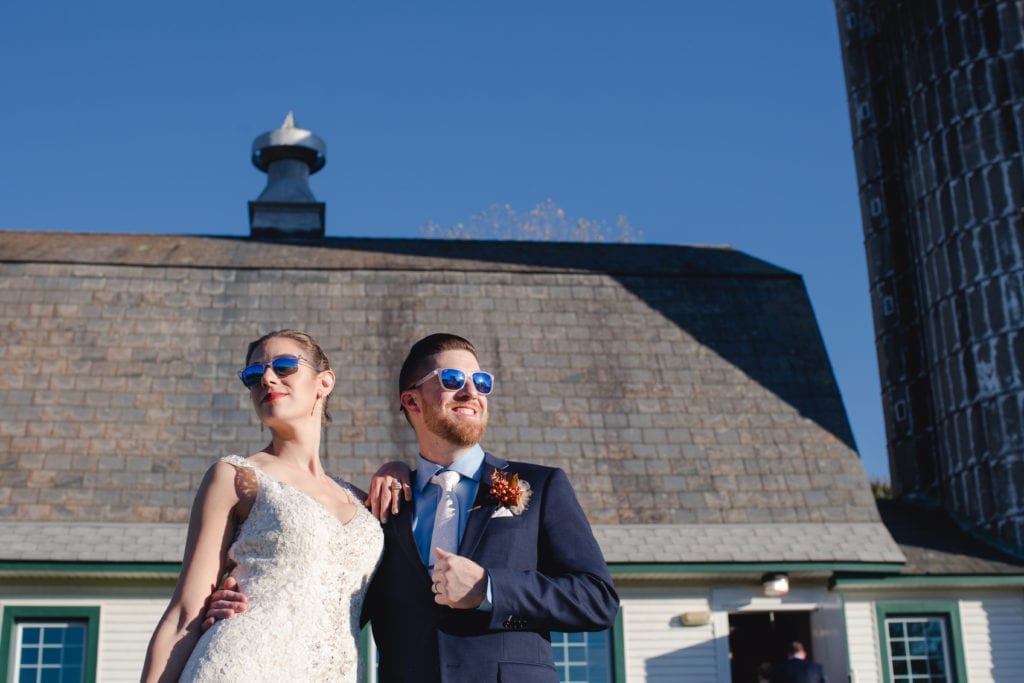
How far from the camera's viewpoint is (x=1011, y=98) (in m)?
17.2

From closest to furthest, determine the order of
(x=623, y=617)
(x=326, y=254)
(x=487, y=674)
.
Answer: (x=487, y=674) → (x=623, y=617) → (x=326, y=254)

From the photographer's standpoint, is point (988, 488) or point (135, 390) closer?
point (135, 390)

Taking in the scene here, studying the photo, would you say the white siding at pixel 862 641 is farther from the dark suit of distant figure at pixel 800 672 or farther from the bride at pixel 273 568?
the bride at pixel 273 568

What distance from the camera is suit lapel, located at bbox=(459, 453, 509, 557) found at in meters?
3.85

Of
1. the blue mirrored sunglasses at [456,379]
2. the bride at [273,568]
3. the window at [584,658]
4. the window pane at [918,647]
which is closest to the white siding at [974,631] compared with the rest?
the window pane at [918,647]

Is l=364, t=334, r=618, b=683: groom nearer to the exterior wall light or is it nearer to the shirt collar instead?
the shirt collar

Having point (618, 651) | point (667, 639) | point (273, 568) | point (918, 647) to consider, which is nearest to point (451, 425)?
point (273, 568)

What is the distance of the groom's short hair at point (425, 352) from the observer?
412cm

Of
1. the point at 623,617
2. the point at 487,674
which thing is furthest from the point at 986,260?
the point at 487,674

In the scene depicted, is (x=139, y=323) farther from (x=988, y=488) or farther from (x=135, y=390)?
(x=988, y=488)

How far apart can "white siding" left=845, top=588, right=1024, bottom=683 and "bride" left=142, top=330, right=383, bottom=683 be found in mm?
10986

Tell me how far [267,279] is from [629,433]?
4.91 m

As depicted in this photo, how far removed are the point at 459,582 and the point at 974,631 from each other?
12.1 metres

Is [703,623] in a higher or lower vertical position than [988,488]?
lower
